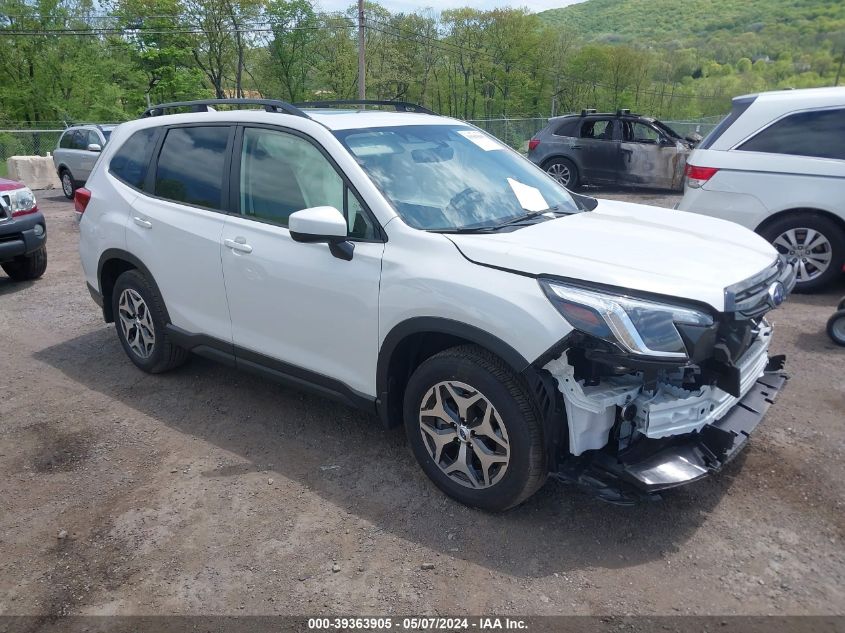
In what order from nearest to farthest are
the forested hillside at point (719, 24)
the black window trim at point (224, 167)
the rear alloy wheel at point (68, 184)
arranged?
the black window trim at point (224, 167) → the rear alloy wheel at point (68, 184) → the forested hillside at point (719, 24)

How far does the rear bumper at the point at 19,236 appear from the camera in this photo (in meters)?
7.18

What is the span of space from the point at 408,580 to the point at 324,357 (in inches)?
52.0

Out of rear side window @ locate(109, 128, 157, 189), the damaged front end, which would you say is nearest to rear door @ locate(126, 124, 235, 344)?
rear side window @ locate(109, 128, 157, 189)

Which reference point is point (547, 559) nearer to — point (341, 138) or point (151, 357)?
point (341, 138)

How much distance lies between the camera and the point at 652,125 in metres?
13.9

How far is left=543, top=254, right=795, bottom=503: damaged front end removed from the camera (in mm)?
2627

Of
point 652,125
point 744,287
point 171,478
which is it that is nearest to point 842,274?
point 744,287

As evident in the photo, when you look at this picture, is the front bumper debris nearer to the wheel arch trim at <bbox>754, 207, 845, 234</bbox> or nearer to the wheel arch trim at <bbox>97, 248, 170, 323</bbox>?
the wheel arch trim at <bbox>97, 248, 170, 323</bbox>

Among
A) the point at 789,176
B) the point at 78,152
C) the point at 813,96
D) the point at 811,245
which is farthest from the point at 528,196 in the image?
the point at 78,152

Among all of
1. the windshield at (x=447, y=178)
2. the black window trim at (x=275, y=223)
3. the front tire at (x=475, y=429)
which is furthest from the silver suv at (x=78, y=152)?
the front tire at (x=475, y=429)

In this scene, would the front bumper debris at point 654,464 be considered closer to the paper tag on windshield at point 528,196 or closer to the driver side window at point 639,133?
the paper tag on windshield at point 528,196

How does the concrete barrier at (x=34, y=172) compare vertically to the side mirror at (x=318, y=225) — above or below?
below

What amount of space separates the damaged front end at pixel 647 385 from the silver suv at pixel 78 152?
14.5 meters

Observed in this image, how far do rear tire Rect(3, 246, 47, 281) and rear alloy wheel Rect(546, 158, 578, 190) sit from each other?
10.2 meters
